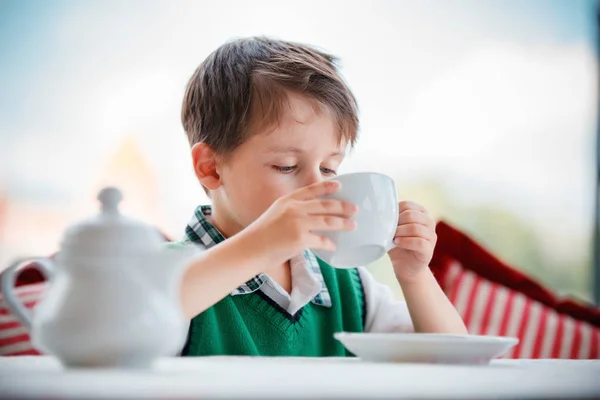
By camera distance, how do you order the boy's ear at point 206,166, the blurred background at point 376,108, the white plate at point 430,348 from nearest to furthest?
the white plate at point 430,348 < the boy's ear at point 206,166 < the blurred background at point 376,108

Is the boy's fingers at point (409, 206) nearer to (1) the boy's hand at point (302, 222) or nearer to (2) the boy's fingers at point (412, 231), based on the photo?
(2) the boy's fingers at point (412, 231)

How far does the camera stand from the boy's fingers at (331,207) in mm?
989

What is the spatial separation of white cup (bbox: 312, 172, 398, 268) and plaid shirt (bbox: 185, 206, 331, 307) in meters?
0.41

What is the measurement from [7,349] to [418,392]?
126cm

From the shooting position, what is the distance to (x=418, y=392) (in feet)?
1.56

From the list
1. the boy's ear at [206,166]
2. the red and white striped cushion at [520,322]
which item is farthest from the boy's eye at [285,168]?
the red and white striped cushion at [520,322]

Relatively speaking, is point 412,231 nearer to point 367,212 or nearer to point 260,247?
point 367,212

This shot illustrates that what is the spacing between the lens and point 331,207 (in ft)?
3.29

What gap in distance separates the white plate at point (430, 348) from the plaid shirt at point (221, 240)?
62 cm

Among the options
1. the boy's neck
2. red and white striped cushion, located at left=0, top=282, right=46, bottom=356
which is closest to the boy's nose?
the boy's neck

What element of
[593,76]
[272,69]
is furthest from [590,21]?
[272,69]

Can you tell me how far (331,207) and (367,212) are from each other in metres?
0.06

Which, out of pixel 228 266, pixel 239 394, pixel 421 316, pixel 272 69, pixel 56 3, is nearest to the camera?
pixel 239 394

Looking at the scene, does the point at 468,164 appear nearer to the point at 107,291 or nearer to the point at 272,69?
the point at 272,69
